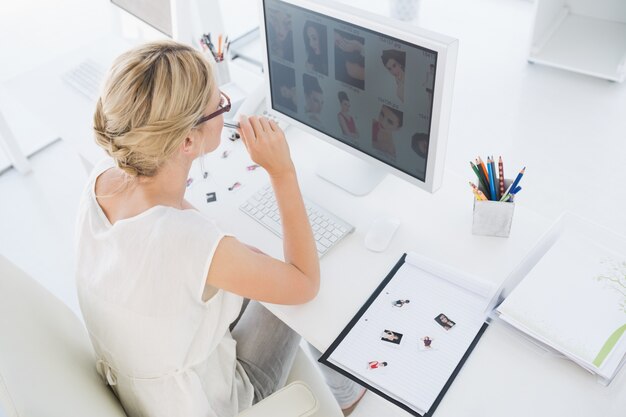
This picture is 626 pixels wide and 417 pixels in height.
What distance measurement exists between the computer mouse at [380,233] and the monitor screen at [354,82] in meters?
0.13

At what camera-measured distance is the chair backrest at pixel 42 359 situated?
790mm

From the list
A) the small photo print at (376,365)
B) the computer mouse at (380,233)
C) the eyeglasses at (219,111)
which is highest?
the eyeglasses at (219,111)

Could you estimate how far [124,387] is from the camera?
3.72 feet

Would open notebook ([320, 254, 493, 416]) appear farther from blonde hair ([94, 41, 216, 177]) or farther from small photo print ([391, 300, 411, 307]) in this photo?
blonde hair ([94, 41, 216, 177])

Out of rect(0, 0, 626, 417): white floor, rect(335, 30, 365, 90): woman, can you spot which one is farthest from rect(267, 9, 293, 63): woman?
rect(0, 0, 626, 417): white floor

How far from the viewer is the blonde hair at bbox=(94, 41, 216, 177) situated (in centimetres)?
101

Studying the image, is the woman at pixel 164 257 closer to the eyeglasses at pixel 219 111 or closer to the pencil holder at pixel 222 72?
the eyeglasses at pixel 219 111

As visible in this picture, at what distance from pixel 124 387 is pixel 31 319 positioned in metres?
0.26

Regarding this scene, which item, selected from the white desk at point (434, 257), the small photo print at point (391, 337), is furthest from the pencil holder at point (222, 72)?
the small photo print at point (391, 337)

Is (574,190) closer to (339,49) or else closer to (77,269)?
(339,49)

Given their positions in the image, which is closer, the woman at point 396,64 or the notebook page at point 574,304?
the notebook page at point 574,304

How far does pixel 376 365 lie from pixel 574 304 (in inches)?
15.8

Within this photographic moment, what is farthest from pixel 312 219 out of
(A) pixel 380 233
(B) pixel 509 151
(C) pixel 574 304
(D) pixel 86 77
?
(B) pixel 509 151

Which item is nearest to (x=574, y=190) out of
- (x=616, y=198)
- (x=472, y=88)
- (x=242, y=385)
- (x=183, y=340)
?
→ (x=616, y=198)
